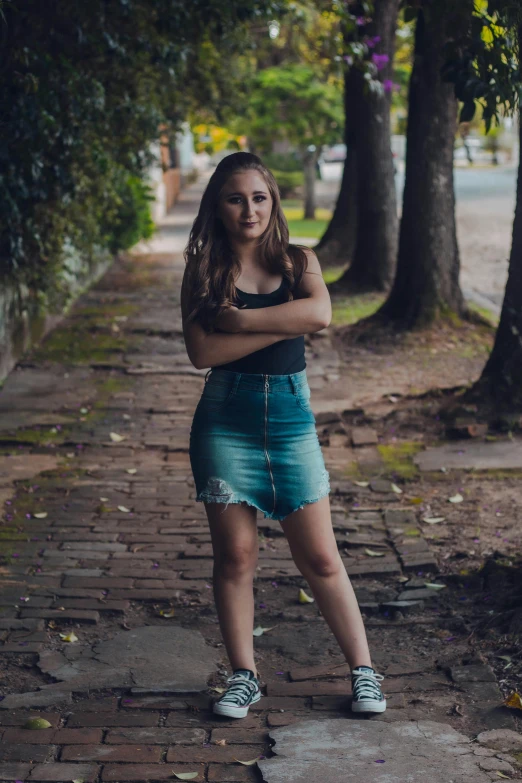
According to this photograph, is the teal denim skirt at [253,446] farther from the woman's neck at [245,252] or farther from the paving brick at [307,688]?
the paving brick at [307,688]

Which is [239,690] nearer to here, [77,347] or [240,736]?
[240,736]

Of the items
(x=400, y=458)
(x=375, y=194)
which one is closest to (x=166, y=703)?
(x=400, y=458)

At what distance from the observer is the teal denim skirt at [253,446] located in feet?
11.7

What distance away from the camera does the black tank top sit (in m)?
3.60

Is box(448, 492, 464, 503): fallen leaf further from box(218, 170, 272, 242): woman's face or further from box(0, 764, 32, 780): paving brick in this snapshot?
box(0, 764, 32, 780): paving brick

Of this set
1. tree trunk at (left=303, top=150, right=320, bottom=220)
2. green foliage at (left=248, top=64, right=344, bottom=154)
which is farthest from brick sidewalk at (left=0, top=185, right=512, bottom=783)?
tree trunk at (left=303, top=150, right=320, bottom=220)

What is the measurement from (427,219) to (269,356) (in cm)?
738

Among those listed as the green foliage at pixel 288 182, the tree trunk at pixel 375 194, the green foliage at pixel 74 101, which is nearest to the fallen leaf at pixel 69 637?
the green foliage at pixel 74 101

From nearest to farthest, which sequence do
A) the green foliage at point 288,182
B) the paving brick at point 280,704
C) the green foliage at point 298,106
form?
1. the paving brick at point 280,704
2. the green foliage at point 298,106
3. the green foliage at point 288,182

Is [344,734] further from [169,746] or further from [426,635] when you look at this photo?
[426,635]

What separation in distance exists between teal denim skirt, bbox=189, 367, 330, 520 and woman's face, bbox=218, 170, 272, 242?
0.49 meters

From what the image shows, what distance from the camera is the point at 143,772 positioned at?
331 centimetres

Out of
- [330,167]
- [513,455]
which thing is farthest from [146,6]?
[330,167]

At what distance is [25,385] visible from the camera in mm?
9102
